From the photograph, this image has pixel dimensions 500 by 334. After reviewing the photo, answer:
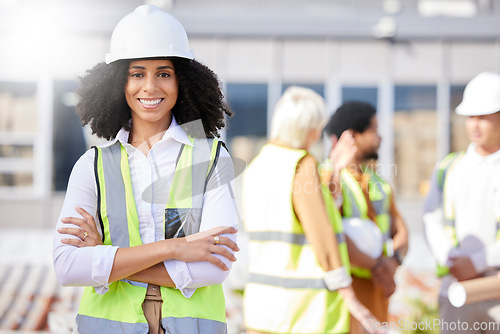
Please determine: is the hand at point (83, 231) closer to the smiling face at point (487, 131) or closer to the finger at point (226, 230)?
the finger at point (226, 230)

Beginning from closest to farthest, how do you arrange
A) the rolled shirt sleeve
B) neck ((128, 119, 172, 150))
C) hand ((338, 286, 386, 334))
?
1. the rolled shirt sleeve
2. neck ((128, 119, 172, 150))
3. hand ((338, 286, 386, 334))

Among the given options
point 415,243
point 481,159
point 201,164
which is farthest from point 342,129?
point 415,243

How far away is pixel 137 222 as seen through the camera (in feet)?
6.17

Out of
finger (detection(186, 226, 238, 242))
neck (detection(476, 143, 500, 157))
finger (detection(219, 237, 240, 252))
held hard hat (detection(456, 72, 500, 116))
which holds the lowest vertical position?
finger (detection(219, 237, 240, 252))

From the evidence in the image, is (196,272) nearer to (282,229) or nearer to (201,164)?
(201,164)

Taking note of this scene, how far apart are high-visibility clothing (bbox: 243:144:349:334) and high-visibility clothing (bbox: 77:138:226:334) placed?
751mm

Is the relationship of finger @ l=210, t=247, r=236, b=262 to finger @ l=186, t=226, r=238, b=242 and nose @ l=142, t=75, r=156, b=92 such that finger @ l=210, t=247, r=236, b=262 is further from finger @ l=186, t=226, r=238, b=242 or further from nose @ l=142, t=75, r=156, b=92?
nose @ l=142, t=75, r=156, b=92

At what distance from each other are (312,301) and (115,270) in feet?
3.70

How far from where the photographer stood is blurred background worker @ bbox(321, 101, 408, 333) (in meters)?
3.11

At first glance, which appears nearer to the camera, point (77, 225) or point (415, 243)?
point (77, 225)

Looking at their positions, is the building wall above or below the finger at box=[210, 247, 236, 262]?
above

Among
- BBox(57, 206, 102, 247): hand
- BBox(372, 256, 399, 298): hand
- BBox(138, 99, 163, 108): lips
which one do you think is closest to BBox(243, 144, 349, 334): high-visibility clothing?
BBox(372, 256, 399, 298): hand

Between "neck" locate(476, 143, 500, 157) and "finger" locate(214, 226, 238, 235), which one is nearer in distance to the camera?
"finger" locate(214, 226, 238, 235)

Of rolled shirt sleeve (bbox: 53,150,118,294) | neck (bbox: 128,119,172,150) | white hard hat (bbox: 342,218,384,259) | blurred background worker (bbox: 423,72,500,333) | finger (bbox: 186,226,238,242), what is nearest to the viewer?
rolled shirt sleeve (bbox: 53,150,118,294)
